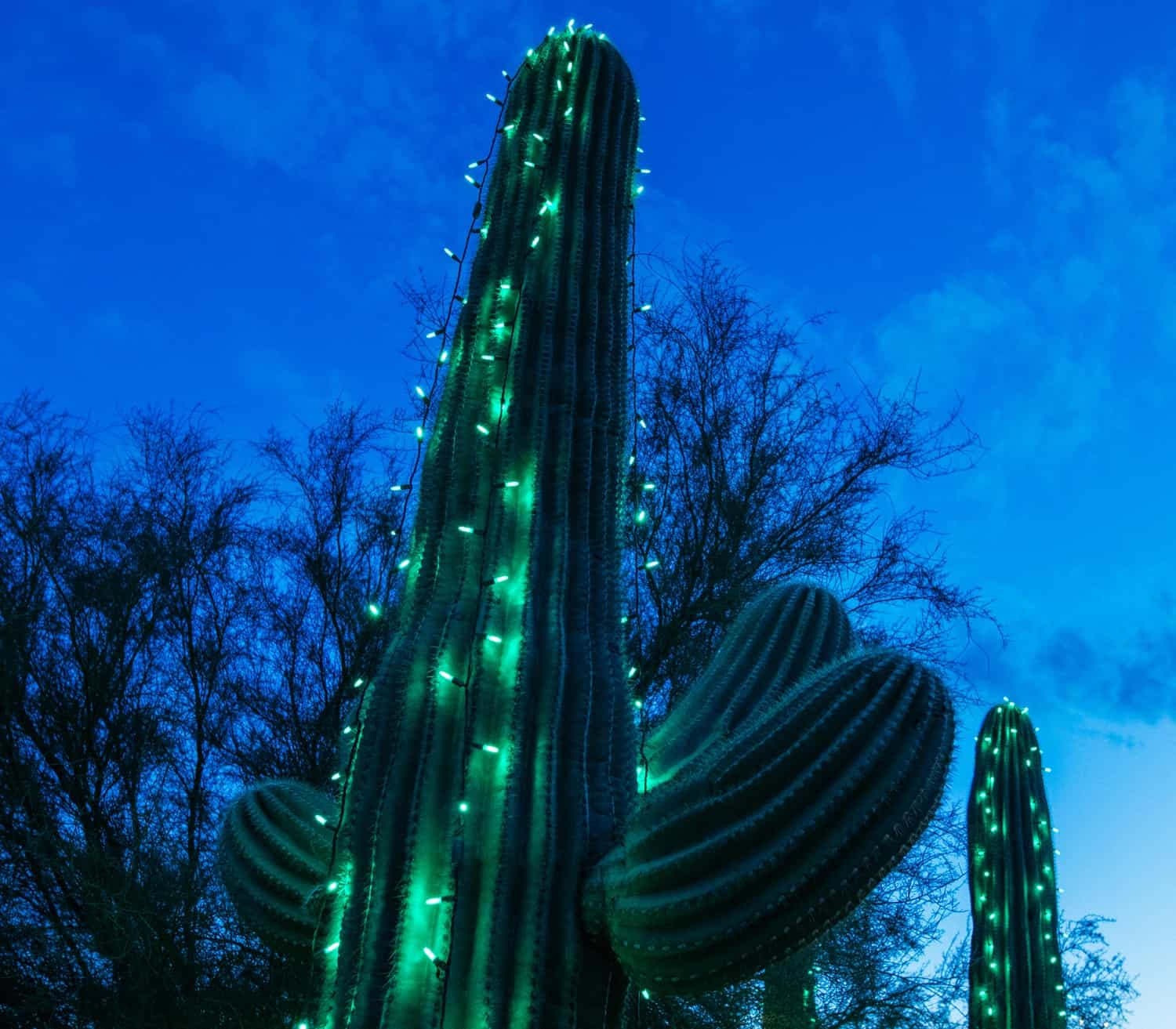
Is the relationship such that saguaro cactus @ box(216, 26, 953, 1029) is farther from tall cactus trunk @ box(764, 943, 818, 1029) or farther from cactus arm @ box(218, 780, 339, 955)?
tall cactus trunk @ box(764, 943, 818, 1029)

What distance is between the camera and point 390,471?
245 inches

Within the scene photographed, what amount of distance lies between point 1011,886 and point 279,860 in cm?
427

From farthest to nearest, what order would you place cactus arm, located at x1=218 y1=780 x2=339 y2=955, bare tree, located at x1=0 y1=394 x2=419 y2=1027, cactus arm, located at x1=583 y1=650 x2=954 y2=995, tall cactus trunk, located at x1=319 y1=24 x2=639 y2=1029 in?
bare tree, located at x1=0 y1=394 x2=419 y2=1027
cactus arm, located at x1=218 y1=780 x2=339 y2=955
tall cactus trunk, located at x1=319 y1=24 x2=639 y2=1029
cactus arm, located at x1=583 y1=650 x2=954 y2=995

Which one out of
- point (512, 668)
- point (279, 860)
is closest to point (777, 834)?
point (512, 668)

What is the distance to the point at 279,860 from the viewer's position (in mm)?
2604

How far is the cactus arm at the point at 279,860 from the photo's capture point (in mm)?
2496

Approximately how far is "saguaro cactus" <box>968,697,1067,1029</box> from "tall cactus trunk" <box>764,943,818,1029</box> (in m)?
1.02

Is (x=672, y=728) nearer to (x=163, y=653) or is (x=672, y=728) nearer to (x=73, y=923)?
(x=73, y=923)

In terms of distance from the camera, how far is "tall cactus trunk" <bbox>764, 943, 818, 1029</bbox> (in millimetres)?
4414

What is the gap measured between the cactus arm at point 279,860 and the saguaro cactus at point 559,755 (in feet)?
0.05

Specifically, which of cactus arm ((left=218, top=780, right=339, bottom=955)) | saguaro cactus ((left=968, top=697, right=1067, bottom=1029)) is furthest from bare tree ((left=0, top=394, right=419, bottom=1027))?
saguaro cactus ((left=968, top=697, right=1067, bottom=1029))

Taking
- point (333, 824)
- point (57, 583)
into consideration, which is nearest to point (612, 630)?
point (333, 824)

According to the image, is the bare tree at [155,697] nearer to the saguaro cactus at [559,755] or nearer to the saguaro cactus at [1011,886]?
the saguaro cactus at [559,755]

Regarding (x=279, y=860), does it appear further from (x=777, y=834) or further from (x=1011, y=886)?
(x=1011, y=886)
